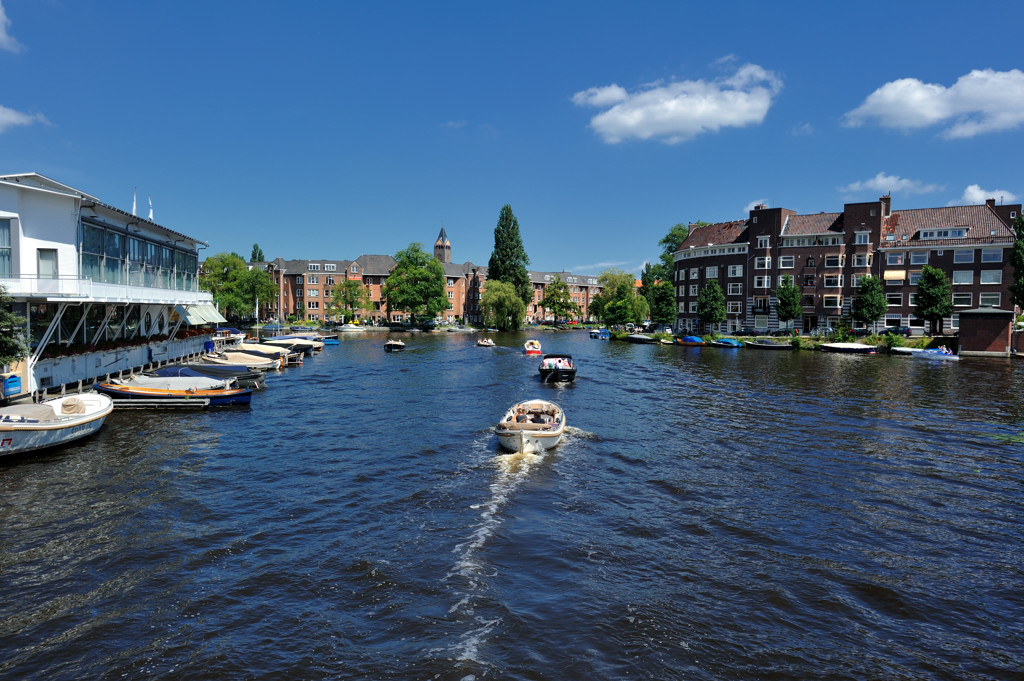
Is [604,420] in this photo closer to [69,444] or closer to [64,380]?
[69,444]

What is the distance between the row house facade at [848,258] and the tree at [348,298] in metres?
79.8

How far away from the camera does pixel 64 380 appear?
31.0 metres

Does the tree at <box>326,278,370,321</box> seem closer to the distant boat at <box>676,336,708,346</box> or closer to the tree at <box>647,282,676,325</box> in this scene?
the tree at <box>647,282,676,325</box>

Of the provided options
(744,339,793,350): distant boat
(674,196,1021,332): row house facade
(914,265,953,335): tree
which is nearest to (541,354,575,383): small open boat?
(744,339,793,350): distant boat

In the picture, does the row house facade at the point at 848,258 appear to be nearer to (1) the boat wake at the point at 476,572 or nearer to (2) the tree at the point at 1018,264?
(2) the tree at the point at 1018,264

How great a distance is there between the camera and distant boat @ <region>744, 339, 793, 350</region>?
85.9 metres

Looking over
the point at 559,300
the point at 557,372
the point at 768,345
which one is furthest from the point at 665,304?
the point at 557,372

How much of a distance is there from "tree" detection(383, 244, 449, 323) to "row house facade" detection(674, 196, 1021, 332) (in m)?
59.7

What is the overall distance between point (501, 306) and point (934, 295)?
263 ft

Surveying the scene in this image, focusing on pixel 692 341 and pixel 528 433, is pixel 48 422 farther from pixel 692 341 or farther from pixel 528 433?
pixel 692 341

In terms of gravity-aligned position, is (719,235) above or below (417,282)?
above

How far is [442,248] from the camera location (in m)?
174

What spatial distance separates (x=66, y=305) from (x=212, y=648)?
28045mm

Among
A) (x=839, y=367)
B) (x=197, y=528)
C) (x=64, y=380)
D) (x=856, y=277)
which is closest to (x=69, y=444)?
(x=64, y=380)
